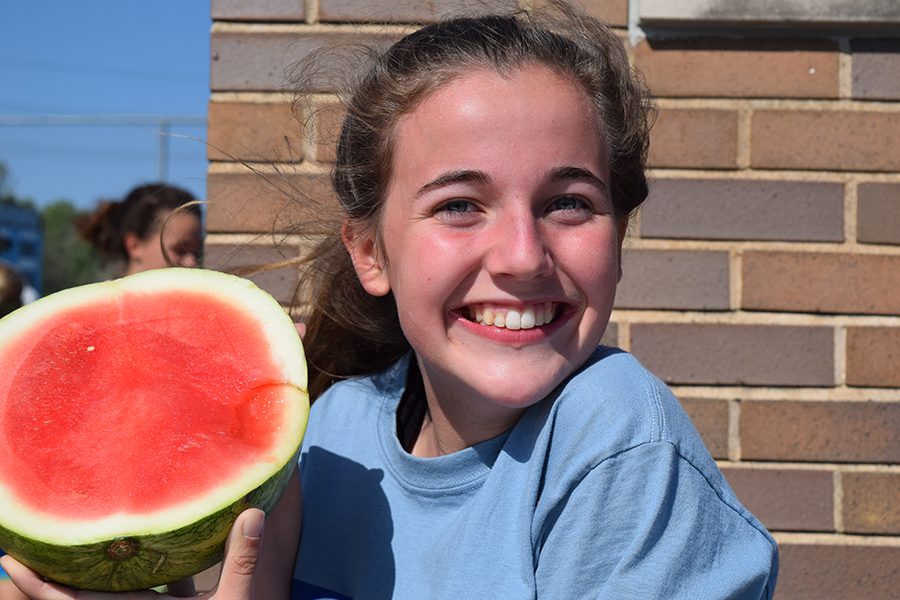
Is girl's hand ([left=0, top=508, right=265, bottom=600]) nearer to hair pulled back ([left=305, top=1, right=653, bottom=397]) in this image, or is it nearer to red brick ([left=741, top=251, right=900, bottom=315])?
hair pulled back ([left=305, top=1, right=653, bottom=397])

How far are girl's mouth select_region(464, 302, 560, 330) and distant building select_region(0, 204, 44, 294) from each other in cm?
1508

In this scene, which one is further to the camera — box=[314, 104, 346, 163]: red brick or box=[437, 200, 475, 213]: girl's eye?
box=[314, 104, 346, 163]: red brick

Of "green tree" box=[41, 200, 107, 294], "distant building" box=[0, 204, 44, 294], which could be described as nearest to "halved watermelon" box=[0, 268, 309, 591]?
"distant building" box=[0, 204, 44, 294]

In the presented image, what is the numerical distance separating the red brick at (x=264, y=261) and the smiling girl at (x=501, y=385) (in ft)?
1.67

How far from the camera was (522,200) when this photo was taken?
1.72 meters

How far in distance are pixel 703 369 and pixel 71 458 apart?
1.54 m

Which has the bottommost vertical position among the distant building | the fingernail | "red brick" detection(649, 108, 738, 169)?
the distant building

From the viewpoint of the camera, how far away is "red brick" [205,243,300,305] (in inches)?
104

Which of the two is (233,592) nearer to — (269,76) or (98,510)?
(98,510)

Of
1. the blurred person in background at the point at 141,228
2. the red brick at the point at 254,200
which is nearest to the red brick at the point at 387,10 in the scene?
the red brick at the point at 254,200

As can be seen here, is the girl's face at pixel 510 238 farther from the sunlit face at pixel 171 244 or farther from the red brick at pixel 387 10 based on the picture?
the sunlit face at pixel 171 244

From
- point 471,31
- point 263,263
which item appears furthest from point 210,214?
point 471,31

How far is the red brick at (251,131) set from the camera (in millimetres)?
2635

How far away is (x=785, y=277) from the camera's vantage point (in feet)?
8.20
